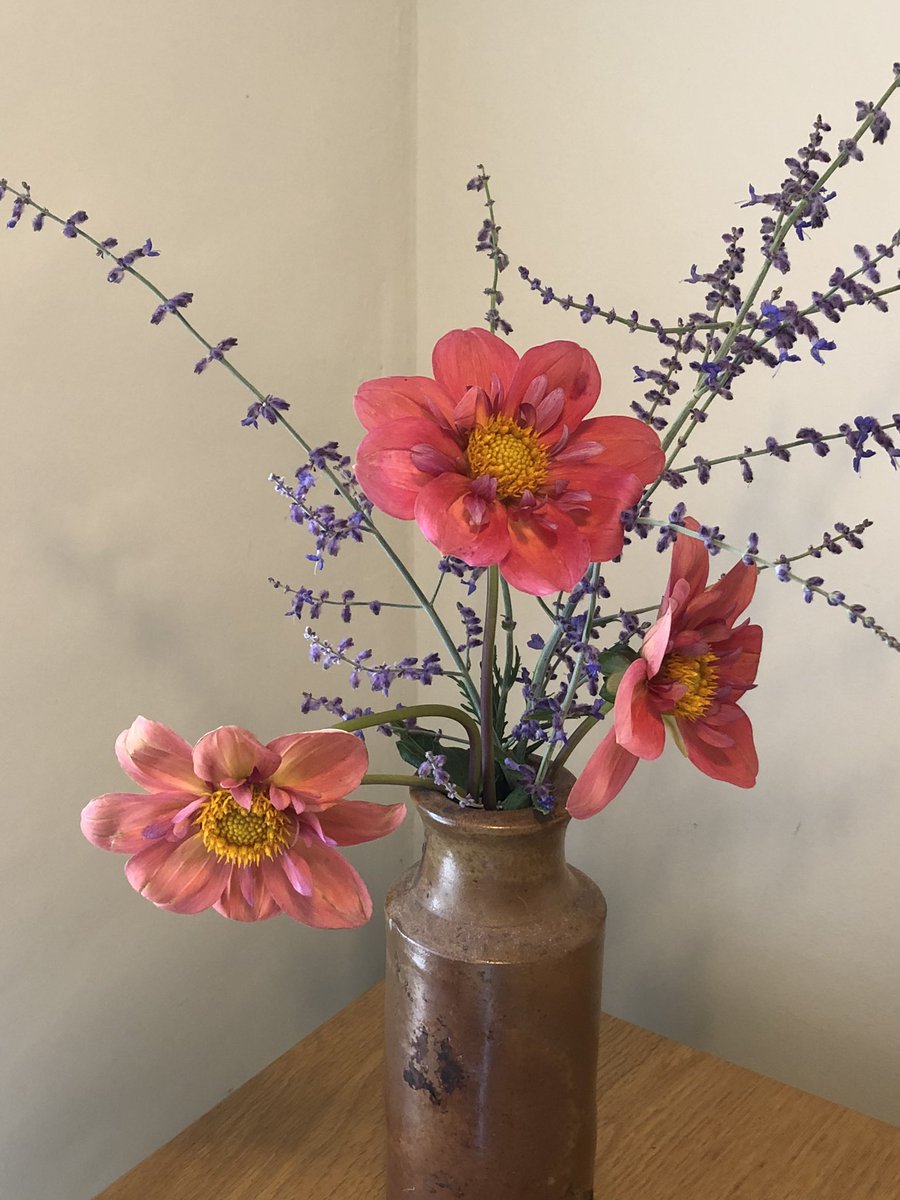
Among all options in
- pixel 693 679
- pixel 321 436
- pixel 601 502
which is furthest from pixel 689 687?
pixel 321 436

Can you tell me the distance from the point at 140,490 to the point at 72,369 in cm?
11

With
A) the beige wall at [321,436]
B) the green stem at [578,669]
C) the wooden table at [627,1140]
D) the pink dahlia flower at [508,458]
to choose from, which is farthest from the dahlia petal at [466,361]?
the wooden table at [627,1140]

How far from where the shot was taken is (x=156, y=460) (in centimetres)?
86

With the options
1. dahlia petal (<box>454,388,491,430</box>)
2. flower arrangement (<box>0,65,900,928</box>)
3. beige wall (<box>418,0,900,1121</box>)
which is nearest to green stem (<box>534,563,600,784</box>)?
flower arrangement (<box>0,65,900,928</box>)

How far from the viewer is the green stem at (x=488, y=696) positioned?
604 mm

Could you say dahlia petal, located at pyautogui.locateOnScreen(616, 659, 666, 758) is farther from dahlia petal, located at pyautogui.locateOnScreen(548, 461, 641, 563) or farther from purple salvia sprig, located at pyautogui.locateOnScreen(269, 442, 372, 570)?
purple salvia sprig, located at pyautogui.locateOnScreen(269, 442, 372, 570)

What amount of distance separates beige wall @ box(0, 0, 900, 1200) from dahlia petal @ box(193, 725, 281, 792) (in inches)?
12.0

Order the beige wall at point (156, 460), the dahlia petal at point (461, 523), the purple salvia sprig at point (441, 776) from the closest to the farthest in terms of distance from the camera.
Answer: the dahlia petal at point (461, 523) < the purple salvia sprig at point (441, 776) < the beige wall at point (156, 460)

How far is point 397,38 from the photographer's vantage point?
1.03 meters

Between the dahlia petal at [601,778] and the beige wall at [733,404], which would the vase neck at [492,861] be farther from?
the beige wall at [733,404]

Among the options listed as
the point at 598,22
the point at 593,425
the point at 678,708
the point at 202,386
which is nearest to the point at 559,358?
the point at 593,425

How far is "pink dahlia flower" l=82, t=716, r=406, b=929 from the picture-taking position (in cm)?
55

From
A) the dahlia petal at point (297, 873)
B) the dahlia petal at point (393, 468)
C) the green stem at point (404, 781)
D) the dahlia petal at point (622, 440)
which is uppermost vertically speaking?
the dahlia petal at point (622, 440)

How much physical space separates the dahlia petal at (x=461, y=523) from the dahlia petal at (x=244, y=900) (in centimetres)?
20
